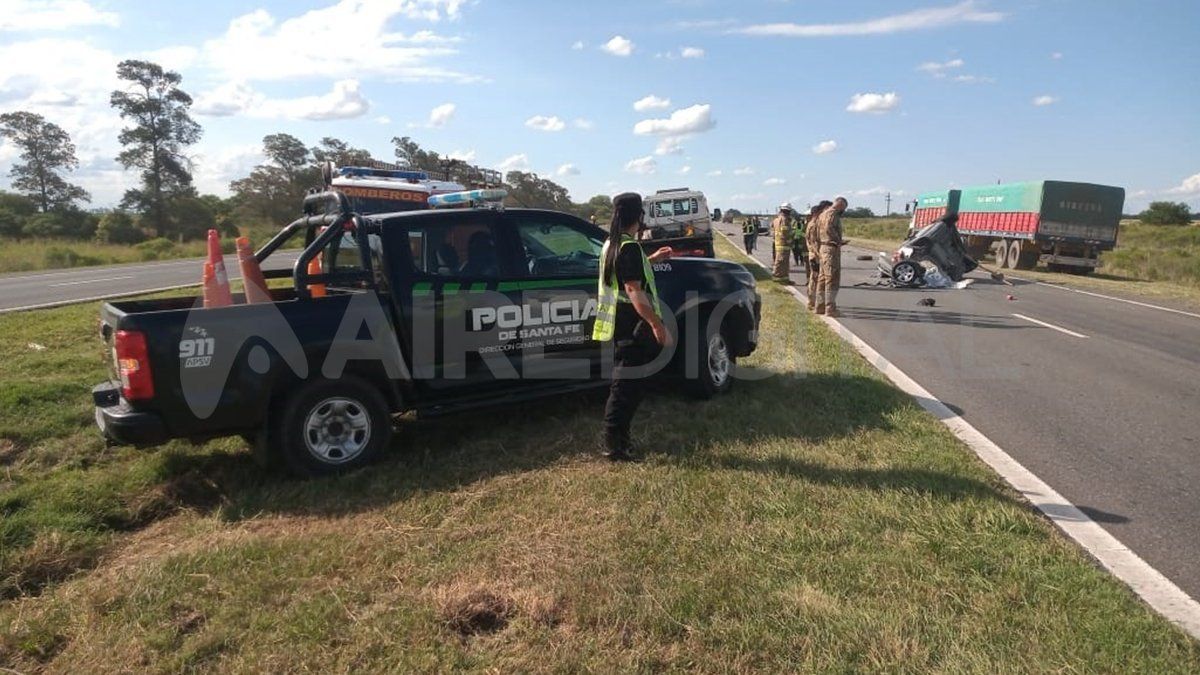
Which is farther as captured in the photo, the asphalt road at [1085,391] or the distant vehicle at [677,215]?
the distant vehicle at [677,215]

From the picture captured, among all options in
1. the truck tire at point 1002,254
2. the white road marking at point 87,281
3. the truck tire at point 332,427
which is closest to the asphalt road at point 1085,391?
the truck tire at point 332,427

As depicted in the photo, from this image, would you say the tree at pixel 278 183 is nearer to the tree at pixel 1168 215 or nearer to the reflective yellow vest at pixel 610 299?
the reflective yellow vest at pixel 610 299

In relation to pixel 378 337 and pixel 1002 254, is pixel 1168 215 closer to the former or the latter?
pixel 1002 254

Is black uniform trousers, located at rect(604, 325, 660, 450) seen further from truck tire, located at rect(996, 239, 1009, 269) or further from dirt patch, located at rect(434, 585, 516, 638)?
truck tire, located at rect(996, 239, 1009, 269)

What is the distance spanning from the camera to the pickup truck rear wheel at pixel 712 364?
6.52m

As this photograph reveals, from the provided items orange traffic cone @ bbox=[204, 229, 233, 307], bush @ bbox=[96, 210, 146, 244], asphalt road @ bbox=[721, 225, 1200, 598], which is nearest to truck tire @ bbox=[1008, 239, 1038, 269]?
asphalt road @ bbox=[721, 225, 1200, 598]

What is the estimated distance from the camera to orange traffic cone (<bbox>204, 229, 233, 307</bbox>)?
5.54 meters

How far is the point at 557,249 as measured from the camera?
6098 millimetres

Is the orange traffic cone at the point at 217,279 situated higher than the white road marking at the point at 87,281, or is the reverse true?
the orange traffic cone at the point at 217,279

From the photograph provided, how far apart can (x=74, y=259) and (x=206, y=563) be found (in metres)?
30.0

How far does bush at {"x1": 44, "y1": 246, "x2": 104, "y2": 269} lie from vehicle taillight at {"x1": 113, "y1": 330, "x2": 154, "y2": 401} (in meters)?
27.3

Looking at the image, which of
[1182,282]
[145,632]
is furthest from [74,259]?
[1182,282]

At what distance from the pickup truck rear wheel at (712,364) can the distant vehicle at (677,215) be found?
11.9 meters

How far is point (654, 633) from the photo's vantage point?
304 centimetres
